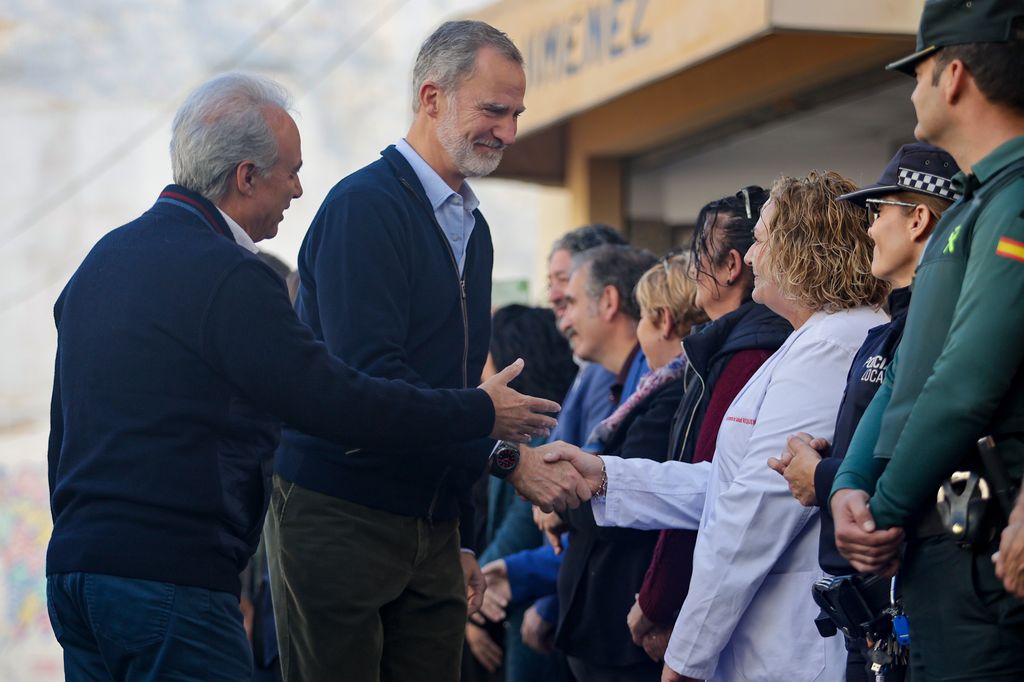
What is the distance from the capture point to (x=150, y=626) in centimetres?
293

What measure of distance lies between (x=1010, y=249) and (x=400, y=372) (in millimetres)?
1575

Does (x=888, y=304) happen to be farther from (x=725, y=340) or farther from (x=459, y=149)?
(x=459, y=149)

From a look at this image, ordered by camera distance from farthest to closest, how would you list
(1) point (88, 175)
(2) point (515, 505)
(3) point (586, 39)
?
1. (1) point (88, 175)
2. (3) point (586, 39)
3. (2) point (515, 505)

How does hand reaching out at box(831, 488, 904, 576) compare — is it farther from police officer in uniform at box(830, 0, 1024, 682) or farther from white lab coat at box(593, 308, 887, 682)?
white lab coat at box(593, 308, 887, 682)

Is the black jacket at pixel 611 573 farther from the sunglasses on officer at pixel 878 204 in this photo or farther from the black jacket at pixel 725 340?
the sunglasses on officer at pixel 878 204

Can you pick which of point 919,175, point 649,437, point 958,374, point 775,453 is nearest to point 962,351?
point 958,374

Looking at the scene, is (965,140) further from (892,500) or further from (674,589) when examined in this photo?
(674,589)

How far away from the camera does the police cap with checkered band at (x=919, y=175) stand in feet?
10.4

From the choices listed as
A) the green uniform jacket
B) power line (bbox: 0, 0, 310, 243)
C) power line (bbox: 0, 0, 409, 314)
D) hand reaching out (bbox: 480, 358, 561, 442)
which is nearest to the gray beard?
hand reaching out (bbox: 480, 358, 561, 442)

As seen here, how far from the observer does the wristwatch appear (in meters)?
3.92

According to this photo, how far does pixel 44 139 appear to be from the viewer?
73.6ft

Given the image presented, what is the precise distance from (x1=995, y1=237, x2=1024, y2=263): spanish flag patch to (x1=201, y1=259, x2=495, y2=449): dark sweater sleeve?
4.69ft

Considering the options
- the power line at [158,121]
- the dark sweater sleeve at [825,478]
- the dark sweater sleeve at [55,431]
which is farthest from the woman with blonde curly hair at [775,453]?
the power line at [158,121]

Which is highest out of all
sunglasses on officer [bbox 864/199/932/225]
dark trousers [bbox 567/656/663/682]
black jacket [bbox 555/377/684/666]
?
sunglasses on officer [bbox 864/199/932/225]
